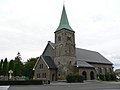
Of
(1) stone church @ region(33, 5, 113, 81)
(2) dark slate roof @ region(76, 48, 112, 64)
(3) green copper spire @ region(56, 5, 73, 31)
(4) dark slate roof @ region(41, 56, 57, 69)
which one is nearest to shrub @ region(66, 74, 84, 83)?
(1) stone church @ region(33, 5, 113, 81)

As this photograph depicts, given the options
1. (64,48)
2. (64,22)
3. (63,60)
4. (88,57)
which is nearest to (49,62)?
(63,60)

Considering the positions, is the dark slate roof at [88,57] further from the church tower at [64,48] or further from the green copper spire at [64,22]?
the green copper spire at [64,22]

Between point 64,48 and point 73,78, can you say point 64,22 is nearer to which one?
point 64,48

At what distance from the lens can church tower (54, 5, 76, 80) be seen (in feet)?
171

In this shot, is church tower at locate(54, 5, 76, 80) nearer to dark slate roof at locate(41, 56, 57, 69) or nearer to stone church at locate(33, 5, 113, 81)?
stone church at locate(33, 5, 113, 81)

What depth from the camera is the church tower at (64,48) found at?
52094mm

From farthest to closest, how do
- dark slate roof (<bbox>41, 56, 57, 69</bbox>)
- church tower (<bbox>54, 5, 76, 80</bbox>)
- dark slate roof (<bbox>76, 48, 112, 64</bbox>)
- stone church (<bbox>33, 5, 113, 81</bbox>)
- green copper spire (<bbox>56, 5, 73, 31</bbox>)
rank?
dark slate roof (<bbox>76, 48, 112, 64</bbox>)
green copper spire (<bbox>56, 5, 73, 31</bbox>)
dark slate roof (<bbox>41, 56, 57, 69</bbox>)
stone church (<bbox>33, 5, 113, 81</bbox>)
church tower (<bbox>54, 5, 76, 80</bbox>)

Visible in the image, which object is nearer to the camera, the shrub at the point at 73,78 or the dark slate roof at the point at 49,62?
the shrub at the point at 73,78

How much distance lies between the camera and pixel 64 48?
53.0m

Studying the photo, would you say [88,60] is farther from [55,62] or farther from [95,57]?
[55,62]

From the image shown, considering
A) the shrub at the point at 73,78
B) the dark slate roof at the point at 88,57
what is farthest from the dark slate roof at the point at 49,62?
the dark slate roof at the point at 88,57

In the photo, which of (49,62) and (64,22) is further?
(64,22)

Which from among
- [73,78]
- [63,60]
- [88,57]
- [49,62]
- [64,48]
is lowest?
[73,78]

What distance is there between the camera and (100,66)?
64562mm
